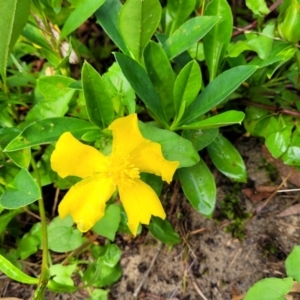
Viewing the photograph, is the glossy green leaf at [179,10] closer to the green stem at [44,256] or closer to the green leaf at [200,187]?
the green leaf at [200,187]

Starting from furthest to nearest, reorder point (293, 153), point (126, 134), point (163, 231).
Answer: point (163, 231), point (293, 153), point (126, 134)

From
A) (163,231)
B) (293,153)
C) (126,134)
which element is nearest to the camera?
(126,134)

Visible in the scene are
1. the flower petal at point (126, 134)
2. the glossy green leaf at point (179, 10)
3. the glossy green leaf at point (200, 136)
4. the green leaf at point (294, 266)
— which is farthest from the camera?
the glossy green leaf at point (179, 10)

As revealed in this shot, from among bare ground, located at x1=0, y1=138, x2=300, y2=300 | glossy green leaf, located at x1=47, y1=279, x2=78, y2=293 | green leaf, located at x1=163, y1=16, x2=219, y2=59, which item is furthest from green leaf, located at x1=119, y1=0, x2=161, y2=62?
glossy green leaf, located at x1=47, y1=279, x2=78, y2=293

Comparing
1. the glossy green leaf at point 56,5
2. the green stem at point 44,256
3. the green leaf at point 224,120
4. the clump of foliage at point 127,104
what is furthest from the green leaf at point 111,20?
the green stem at point 44,256

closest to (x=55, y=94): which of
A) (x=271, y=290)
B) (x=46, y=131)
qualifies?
(x=46, y=131)

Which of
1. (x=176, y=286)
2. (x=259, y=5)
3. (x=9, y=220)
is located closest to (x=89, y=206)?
(x=9, y=220)

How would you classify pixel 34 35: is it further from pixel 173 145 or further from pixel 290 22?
pixel 290 22
